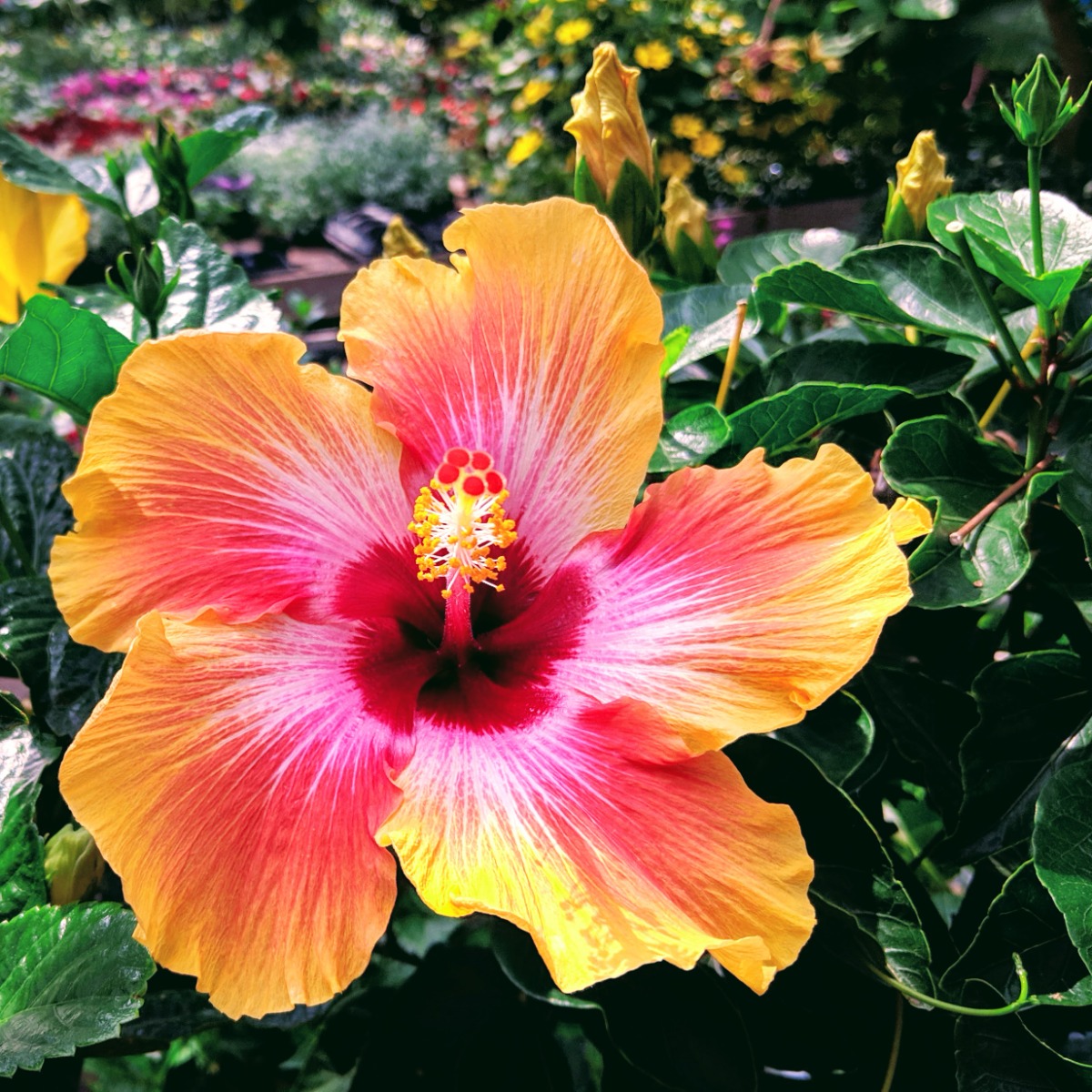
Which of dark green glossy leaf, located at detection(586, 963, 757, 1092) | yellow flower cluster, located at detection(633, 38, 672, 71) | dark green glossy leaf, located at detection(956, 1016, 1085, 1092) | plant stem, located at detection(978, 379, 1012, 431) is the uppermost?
plant stem, located at detection(978, 379, 1012, 431)

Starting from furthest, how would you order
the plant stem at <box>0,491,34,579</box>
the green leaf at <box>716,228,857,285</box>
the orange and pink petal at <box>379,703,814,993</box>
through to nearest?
the green leaf at <box>716,228,857,285</box> < the plant stem at <box>0,491,34,579</box> < the orange and pink petal at <box>379,703,814,993</box>

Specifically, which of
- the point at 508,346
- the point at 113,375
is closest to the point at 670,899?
the point at 508,346

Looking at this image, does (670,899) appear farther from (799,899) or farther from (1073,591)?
(1073,591)

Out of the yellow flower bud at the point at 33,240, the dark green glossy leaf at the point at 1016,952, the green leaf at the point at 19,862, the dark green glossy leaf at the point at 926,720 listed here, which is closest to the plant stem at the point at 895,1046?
the dark green glossy leaf at the point at 1016,952

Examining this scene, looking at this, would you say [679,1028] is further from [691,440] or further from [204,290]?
[204,290]

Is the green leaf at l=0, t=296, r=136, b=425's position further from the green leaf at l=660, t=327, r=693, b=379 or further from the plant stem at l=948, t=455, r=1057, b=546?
the plant stem at l=948, t=455, r=1057, b=546

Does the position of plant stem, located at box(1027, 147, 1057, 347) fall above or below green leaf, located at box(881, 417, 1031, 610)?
above

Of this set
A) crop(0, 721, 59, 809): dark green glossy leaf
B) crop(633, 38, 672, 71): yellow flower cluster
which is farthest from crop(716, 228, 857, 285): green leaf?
crop(633, 38, 672, 71): yellow flower cluster

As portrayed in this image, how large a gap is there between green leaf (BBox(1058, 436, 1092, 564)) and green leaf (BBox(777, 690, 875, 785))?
0.66ft

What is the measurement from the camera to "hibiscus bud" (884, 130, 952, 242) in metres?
0.87

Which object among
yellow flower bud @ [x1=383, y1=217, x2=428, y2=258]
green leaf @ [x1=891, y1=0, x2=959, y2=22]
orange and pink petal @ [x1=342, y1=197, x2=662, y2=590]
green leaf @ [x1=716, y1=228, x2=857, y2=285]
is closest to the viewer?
orange and pink petal @ [x1=342, y1=197, x2=662, y2=590]

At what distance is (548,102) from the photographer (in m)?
5.43

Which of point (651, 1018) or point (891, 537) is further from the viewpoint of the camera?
point (651, 1018)

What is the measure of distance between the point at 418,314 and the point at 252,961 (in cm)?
42
